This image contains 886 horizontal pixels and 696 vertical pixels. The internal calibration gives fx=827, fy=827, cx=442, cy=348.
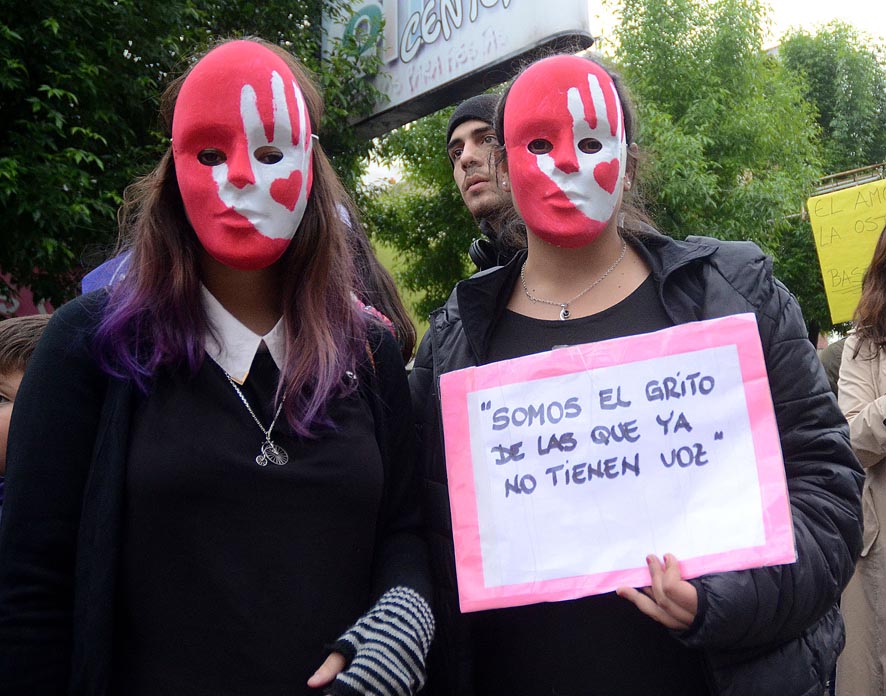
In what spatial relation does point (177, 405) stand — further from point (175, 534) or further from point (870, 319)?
point (870, 319)

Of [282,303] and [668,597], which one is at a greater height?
[282,303]

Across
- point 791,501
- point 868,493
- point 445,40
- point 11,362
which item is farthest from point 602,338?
point 445,40

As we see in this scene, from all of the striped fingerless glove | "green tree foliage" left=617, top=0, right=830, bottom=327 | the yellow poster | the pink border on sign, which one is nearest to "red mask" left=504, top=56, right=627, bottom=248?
the pink border on sign

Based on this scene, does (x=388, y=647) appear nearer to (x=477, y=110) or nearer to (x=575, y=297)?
(x=575, y=297)

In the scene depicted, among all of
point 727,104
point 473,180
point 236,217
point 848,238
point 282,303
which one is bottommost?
point 282,303

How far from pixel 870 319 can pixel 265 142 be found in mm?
2352

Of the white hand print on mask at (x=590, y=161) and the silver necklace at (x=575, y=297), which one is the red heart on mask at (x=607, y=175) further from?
the silver necklace at (x=575, y=297)

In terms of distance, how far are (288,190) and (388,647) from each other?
882mm

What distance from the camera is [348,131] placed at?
27.2 ft

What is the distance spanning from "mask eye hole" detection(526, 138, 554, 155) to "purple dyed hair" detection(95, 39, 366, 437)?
438 mm

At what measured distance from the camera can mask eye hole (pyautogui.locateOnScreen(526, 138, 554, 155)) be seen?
1765 mm

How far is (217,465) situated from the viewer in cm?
141

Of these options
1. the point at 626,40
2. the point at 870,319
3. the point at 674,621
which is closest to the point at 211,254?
the point at 674,621

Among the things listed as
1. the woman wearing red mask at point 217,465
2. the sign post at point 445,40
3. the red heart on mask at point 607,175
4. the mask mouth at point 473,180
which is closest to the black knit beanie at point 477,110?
the mask mouth at point 473,180
